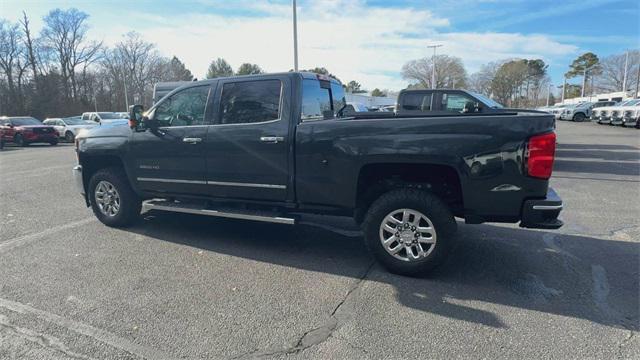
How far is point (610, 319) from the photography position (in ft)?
10.2

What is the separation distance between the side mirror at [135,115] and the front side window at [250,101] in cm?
122

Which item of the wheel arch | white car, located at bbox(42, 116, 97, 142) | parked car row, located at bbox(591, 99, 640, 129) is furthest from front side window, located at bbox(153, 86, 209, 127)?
parked car row, located at bbox(591, 99, 640, 129)

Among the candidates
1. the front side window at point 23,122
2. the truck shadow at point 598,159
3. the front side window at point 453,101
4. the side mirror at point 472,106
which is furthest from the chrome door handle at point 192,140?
the front side window at point 23,122

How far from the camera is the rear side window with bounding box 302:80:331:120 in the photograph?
14.7 ft

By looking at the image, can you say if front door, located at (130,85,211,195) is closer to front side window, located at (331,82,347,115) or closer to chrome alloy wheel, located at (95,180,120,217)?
chrome alloy wheel, located at (95,180,120,217)

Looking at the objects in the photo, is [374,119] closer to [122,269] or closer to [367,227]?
[367,227]

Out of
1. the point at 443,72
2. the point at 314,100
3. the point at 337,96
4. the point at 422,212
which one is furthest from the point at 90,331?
the point at 443,72

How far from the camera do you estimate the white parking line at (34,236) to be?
16.2ft

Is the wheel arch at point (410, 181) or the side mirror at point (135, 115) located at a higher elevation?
the side mirror at point (135, 115)

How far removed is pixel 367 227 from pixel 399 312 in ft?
3.02

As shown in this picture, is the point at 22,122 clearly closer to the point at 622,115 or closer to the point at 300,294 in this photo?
the point at 300,294

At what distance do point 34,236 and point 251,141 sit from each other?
3.38 meters

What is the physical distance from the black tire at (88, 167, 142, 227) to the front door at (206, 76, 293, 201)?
4.67 feet

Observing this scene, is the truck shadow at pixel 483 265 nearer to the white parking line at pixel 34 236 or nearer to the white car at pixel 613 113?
the white parking line at pixel 34 236
